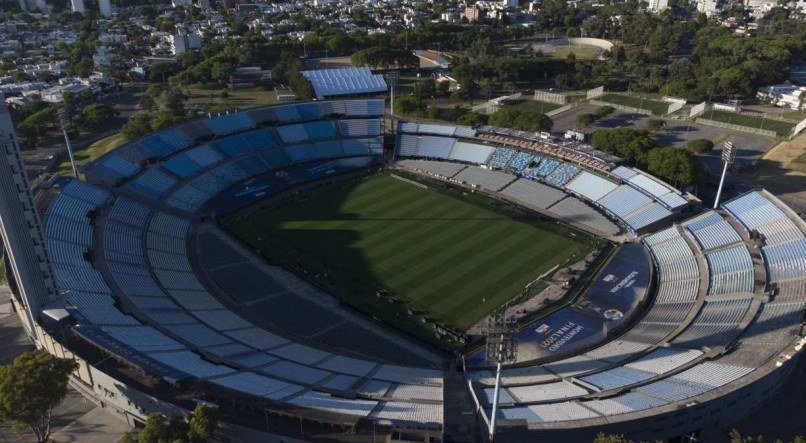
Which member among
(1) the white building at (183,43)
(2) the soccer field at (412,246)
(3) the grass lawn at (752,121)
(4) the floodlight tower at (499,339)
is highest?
(1) the white building at (183,43)

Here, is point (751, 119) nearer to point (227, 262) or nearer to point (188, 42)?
point (227, 262)

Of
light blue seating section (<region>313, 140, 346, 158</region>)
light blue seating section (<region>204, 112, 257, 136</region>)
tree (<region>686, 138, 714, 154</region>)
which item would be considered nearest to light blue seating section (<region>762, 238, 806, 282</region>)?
tree (<region>686, 138, 714, 154</region>)

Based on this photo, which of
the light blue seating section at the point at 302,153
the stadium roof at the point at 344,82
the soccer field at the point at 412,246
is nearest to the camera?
the soccer field at the point at 412,246

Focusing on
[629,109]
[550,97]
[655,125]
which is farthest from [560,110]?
[655,125]

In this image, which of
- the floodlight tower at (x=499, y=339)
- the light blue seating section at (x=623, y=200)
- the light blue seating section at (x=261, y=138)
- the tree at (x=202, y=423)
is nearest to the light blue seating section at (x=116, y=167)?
the light blue seating section at (x=261, y=138)

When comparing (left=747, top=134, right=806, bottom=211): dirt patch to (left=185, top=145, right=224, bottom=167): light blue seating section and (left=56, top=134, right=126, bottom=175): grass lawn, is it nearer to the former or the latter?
(left=185, top=145, right=224, bottom=167): light blue seating section

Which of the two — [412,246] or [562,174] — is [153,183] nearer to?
[412,246]

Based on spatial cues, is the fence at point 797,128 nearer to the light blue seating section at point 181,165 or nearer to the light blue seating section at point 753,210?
the light blue seating section at point 753,210

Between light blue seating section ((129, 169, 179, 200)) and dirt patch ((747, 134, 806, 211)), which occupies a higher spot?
light blue seating section ((129, 169, 179, 200))
